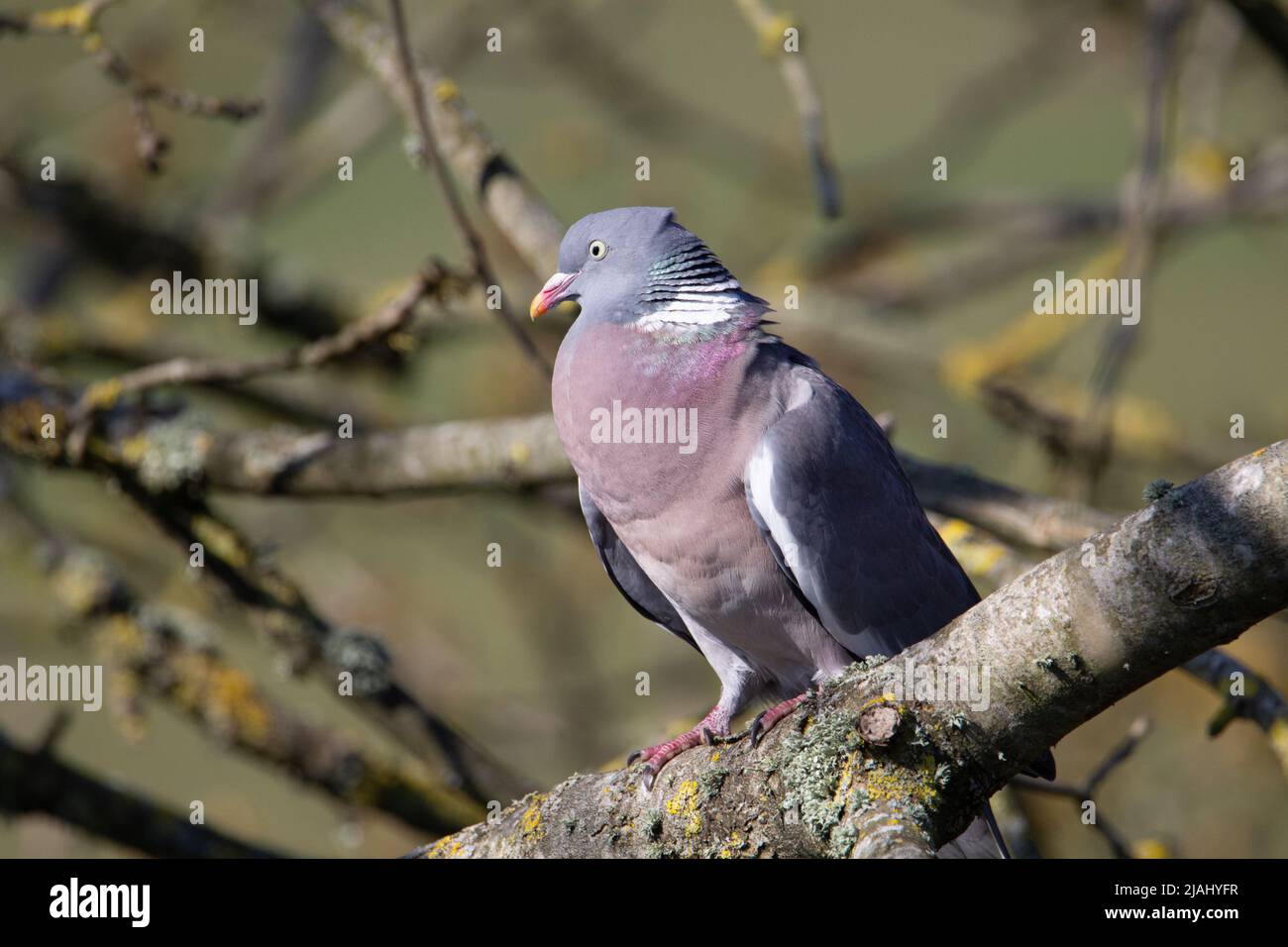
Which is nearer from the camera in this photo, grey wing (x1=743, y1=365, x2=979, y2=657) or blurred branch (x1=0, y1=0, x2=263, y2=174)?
grey wing (x1=743, y1=365, x2=979, y2=657)

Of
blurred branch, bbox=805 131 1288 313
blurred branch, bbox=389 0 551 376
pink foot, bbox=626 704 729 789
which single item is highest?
blurred branch, bbox=805 131 1288 313

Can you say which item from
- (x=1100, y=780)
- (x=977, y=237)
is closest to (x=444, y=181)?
(x=1100, y=780)

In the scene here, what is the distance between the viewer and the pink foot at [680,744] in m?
2.21

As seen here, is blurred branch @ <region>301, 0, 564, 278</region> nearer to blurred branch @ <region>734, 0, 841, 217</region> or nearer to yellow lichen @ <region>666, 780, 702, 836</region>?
blurred branch @ <region>734, 0, 841, 217</region>

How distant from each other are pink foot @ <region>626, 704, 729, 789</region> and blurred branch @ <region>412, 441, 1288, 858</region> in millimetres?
43

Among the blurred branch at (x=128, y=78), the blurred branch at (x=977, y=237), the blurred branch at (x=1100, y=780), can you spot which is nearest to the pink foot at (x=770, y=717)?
the blurred branch at (x=1100, y=780)

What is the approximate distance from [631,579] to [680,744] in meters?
0.81

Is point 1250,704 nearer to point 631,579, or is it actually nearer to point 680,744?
point 680,744

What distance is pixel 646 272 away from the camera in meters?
2.88

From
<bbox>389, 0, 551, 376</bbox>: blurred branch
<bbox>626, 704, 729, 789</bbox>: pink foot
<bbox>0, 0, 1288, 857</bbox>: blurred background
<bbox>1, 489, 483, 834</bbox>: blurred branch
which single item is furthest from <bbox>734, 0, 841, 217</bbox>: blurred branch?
<bbox>1, 489, 483, 834</bbox>: blurred branch

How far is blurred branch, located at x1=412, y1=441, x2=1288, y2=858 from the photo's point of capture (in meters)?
1.61

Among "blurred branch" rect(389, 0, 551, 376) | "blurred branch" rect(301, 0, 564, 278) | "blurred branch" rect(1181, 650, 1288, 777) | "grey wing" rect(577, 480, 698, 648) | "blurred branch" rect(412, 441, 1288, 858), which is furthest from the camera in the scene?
"blurred branch" rect(301, 0, 564, 278)
